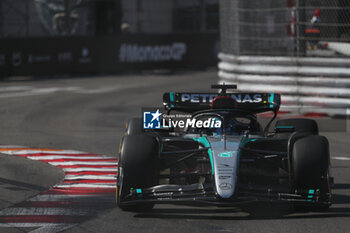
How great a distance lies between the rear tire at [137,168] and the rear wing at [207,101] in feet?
5.69

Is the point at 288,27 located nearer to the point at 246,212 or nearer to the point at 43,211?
the point at 246,212

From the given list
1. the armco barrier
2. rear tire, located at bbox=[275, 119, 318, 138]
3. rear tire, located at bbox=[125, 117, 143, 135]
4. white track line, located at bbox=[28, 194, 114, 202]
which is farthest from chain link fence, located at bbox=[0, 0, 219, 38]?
white track line, located at bbox=[28, 194, 114, 202]

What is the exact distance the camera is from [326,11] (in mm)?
A: 17422

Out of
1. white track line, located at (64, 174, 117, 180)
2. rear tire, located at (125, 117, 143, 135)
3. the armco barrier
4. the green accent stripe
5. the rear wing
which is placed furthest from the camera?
the armco barrier

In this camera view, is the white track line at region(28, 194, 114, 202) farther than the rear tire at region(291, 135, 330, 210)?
Yes

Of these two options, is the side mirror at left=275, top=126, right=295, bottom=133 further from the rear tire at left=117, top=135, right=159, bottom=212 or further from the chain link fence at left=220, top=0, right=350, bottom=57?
the chain link fence at left=220, top=0, right=350, bottom=57

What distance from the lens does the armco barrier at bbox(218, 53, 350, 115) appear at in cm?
1697

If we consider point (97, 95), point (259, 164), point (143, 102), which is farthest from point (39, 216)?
point (97, 95)

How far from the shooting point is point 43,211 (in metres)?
8.15

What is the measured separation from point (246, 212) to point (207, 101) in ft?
7.05

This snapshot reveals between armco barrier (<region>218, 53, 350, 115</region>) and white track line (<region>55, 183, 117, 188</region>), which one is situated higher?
armco barrier (<region>218, 53, 350, 115</region>)

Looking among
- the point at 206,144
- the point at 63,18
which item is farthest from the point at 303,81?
the point at 63,18

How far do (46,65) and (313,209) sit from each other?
23.1 metres

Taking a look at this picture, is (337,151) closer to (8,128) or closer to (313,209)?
(313,209)
